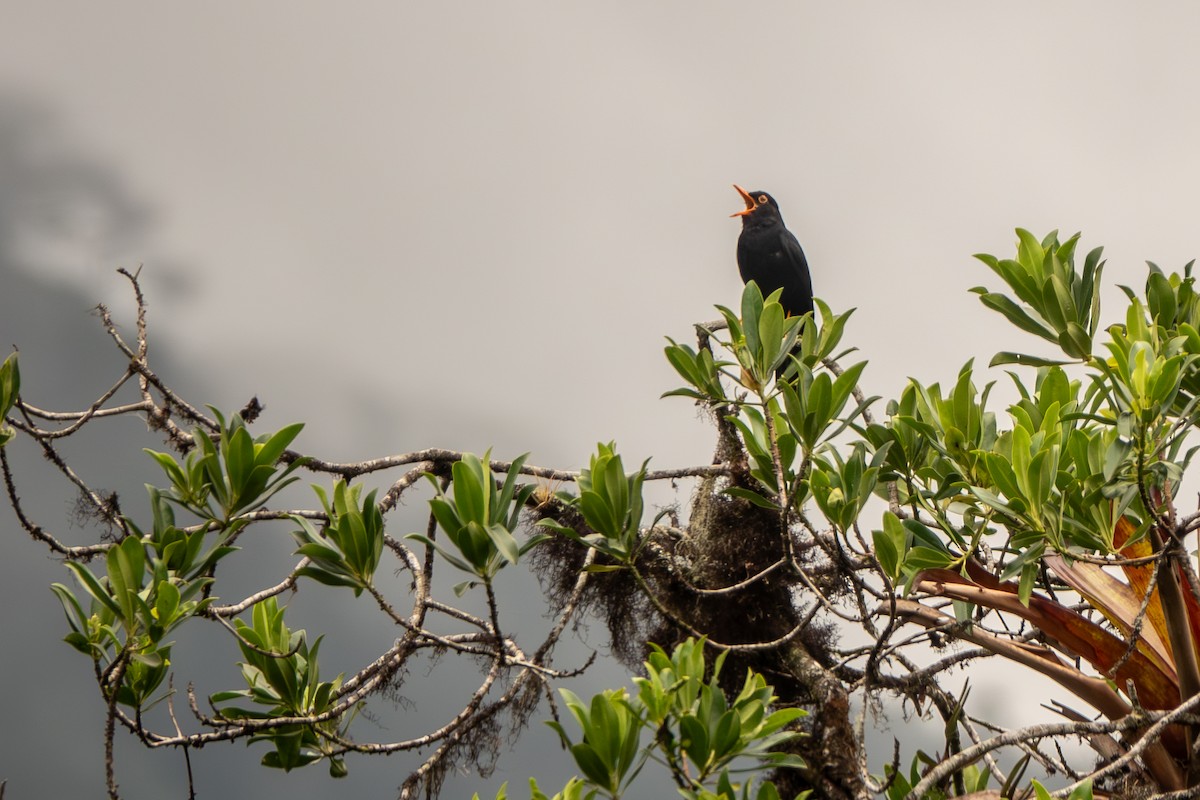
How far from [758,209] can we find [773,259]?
550 mm

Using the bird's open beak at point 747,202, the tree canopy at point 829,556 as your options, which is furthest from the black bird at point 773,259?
the tree canopy at point 829,556

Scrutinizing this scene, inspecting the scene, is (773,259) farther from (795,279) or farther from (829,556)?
(829,556)

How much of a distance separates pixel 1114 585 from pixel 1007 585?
0.72 ft

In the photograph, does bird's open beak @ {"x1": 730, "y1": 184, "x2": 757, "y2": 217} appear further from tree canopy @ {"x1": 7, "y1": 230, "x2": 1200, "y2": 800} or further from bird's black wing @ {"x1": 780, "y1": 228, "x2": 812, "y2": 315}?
tree canopy @ {"x1": 7, "y1": 230, "x2": 1200, "y2": 800}

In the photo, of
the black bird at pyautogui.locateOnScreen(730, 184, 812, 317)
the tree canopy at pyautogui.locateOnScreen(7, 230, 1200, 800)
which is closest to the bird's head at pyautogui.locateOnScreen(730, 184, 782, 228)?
the black bird at pyautogui.locateOnScreen(730, 184, 812, 317)

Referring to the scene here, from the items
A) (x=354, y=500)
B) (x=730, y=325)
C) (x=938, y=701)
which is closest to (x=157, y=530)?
(x=354, y=500)

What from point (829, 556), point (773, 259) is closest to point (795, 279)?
point (773, 259)

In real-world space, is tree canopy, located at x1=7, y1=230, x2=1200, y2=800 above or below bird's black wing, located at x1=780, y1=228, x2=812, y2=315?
below

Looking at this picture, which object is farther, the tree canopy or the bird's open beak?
the bird's open beak

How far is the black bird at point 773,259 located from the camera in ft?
19.4

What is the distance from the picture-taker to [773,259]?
5.95 meters

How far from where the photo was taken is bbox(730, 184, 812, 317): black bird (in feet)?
19.4

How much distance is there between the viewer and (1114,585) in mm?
2193

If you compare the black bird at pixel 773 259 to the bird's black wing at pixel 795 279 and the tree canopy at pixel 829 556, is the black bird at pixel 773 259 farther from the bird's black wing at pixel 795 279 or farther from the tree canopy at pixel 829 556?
the tree canopy at pixel 829 556
